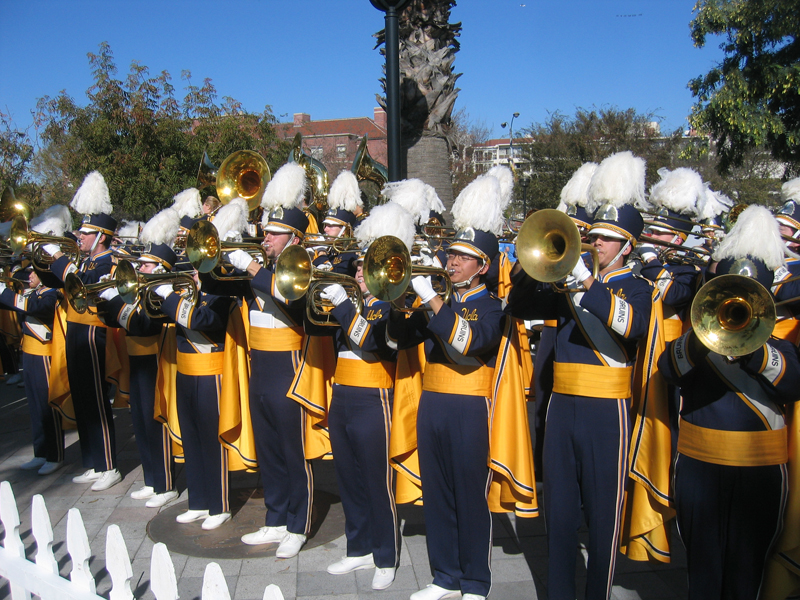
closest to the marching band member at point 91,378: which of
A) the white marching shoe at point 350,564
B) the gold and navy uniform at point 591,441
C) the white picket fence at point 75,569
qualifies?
the white picket fence at point 75,569

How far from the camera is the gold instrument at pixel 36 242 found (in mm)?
5676

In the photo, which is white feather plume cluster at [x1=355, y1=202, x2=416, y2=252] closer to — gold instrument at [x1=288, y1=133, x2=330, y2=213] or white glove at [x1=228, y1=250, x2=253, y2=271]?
white glove at [x1=228, y1=250, x2=253, y2=271]

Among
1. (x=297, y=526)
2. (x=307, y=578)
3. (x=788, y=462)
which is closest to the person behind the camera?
(x=788, y=462)

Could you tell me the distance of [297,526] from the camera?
4352mm

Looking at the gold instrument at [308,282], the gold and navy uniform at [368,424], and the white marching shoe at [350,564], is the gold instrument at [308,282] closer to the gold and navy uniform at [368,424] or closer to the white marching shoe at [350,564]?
the gold and navy uniform at [368,424]

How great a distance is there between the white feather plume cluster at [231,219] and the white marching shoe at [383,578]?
94.8 inches

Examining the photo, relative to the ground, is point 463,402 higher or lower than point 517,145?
lower

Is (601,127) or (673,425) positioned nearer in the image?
(673,425)

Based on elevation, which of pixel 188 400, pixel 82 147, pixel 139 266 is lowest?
pixel 188 400

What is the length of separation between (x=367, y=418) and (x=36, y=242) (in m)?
3.70

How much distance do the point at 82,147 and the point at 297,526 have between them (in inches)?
341

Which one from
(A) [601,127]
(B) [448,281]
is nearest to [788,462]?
(B) [448,281]

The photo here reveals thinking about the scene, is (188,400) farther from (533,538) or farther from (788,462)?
(788,462)

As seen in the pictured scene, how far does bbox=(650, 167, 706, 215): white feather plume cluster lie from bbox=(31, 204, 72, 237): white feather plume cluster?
536 centimetres
